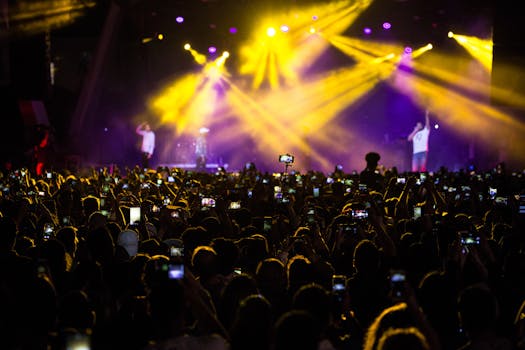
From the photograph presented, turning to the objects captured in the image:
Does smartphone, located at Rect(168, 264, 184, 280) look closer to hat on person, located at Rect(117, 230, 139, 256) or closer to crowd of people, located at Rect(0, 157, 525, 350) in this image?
crowd of people, located at Rect(0, 157, 525, 350)

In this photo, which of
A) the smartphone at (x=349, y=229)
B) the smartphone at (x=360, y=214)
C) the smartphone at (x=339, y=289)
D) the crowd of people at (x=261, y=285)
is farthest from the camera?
the smartphone at (x=360, y=214)

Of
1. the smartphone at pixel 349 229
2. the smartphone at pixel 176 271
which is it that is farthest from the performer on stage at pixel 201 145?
the smartphone at pixel 176 271

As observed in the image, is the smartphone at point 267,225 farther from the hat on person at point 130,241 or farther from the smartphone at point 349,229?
the hat on person at point 130,241

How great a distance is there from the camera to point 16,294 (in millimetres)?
4496

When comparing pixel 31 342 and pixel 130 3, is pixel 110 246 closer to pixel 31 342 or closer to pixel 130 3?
pixel 31 342

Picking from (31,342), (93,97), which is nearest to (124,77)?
(93,97)

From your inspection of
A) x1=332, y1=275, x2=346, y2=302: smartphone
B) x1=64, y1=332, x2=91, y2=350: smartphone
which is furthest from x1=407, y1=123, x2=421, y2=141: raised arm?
x1=64, y1=332, x2=91, y2=350: smartphone

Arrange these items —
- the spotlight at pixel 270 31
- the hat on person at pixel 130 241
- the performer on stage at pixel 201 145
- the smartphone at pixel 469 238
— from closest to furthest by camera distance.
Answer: the smartphone at pixel 469 238 → the hat on person at pixel 130 241 → the spotlight at pixel 270 31 → the performer on stage at pixel 201 145

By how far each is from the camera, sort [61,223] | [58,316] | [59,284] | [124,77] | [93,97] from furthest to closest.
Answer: [124,77] < [93,97] < [61,223] < [59,284] < [58,316]

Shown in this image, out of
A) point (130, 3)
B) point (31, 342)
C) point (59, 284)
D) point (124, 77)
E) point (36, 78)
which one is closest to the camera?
point (31, 342)

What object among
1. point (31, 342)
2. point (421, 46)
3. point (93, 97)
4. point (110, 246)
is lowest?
point (31, 342)

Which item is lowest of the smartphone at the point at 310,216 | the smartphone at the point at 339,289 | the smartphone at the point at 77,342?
the smartphone at the point at 77,342

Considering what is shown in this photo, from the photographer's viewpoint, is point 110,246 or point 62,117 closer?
point 110,246

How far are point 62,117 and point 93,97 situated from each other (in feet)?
8.22
